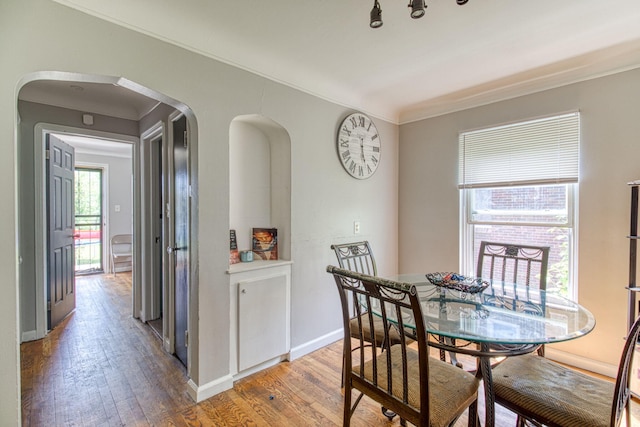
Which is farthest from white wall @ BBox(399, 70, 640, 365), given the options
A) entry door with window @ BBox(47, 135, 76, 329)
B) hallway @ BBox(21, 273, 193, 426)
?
entry door with window @ BBox(47, 135, 76, 329)

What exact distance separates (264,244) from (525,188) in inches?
94.4

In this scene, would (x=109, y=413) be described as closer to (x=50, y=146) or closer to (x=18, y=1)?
(x=18, y=1)

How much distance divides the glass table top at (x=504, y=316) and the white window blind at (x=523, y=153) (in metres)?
1.11

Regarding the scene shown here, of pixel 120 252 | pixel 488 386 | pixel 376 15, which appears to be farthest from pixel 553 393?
pixel 120 252

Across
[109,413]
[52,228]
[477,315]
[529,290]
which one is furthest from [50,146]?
[529,290]

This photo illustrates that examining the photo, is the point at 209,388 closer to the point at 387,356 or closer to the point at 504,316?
the point at 387,356

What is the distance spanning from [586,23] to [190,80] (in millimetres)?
2556

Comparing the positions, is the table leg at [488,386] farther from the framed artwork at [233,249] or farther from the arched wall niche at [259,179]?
the framed artwork at [233,249]

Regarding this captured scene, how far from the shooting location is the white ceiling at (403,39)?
5.66ft

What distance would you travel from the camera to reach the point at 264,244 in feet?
8.54

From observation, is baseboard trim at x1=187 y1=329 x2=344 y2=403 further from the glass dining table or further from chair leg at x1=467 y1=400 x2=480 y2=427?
chair leg at x1=467 y1=400 x2=480 y2=427

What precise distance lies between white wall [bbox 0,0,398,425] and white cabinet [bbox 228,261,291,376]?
0.28 ft

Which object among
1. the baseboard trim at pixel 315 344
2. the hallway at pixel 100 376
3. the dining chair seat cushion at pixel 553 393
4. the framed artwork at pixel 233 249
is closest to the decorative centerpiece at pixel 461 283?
the dining chair seat cushion at pixel 553 393

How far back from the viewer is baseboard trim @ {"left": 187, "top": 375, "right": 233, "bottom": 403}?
78.5 inches
